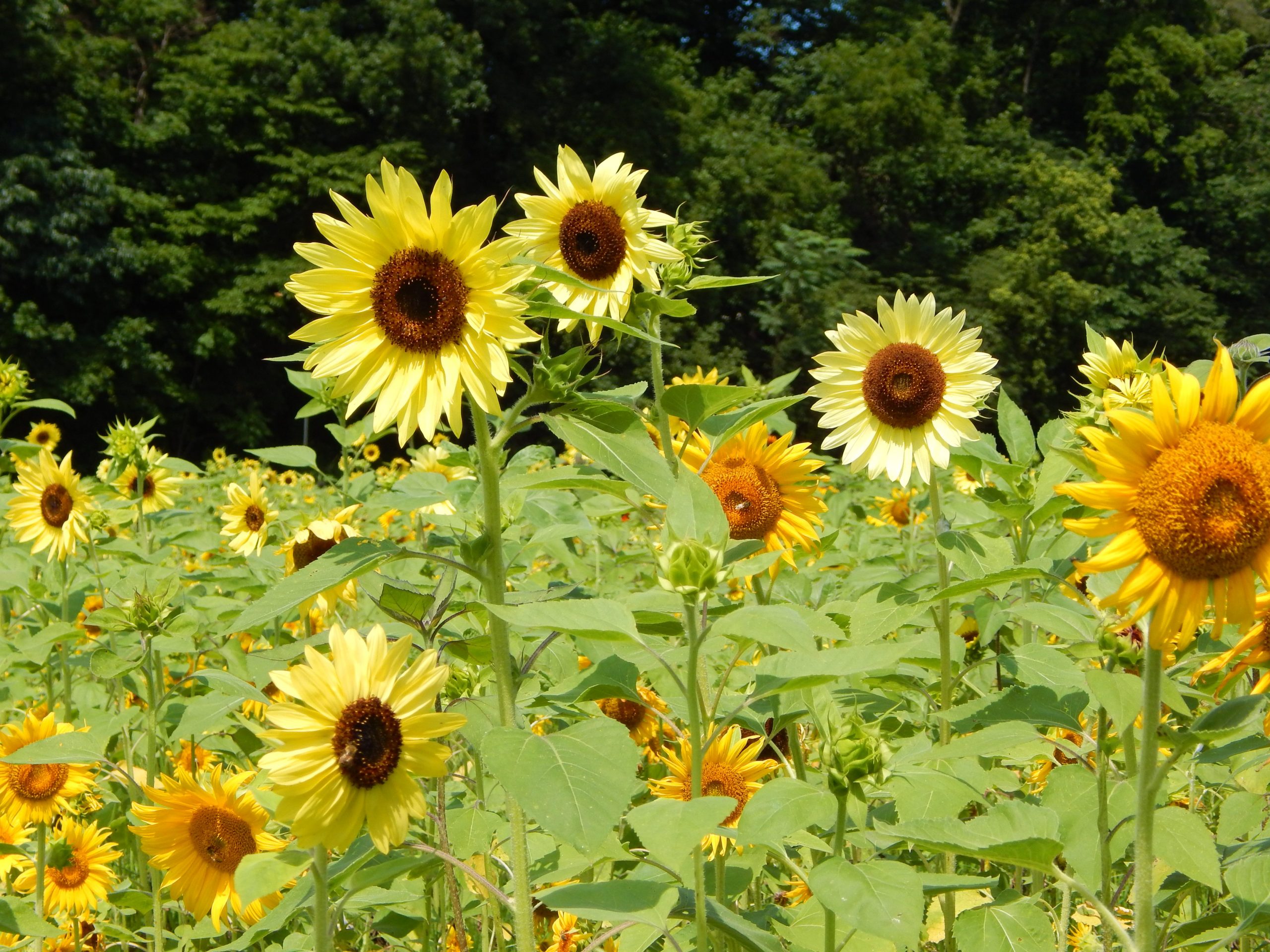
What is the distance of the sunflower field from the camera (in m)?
0.90

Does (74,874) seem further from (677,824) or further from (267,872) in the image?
(677,824)

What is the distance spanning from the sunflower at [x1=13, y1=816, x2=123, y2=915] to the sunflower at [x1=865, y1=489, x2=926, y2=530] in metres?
2.43

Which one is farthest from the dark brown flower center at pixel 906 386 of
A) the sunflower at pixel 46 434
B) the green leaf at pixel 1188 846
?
the sunflower at pixel 46 434

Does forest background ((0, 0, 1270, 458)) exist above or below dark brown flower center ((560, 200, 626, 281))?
above

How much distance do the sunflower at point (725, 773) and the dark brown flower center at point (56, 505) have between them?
5.07 ft

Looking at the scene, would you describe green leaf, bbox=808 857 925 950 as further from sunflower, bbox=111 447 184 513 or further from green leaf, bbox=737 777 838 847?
sunflower, bbox=111 447 184 513

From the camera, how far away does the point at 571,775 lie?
0.85 m

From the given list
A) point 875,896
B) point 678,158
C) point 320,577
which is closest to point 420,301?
point 320,577

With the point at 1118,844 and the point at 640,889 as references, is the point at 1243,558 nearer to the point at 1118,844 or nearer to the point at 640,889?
the point at 1118,844

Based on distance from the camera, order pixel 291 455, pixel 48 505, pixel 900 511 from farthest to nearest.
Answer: pixel 900 511 → pixel 48 505 → pixel 291 455

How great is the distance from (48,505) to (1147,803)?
2.26 meters

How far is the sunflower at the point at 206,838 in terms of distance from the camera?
1323mm

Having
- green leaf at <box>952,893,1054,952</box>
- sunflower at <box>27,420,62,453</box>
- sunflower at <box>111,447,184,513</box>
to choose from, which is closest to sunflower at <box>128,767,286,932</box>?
green leaf at <box>952,893,1054,952</box>

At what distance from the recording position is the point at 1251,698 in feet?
2.99
